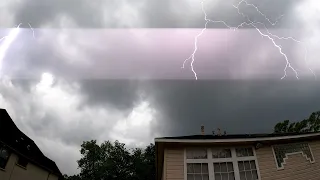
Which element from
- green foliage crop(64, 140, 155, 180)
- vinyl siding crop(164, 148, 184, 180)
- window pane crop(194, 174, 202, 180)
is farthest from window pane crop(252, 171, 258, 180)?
green foliage crop(64, 140, 155, 180)

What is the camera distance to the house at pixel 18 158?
14.9 meters

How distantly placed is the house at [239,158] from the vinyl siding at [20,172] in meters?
10.9

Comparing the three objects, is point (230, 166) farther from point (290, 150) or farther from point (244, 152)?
point (290, 150)

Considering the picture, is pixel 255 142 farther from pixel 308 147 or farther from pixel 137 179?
pixel 137 179

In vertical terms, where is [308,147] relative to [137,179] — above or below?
below

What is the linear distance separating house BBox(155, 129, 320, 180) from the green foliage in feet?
79.4

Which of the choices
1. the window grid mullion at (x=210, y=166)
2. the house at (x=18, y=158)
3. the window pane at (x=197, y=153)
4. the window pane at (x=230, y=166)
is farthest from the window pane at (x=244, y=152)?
the house at (x=18, y=158)

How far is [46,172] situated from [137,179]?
634 inches

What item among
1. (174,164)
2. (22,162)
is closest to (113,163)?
(22,162)

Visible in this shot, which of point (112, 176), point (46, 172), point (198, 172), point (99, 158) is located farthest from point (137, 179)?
point (198, 172)

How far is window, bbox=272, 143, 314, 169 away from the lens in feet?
36.2

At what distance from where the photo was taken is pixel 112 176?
106 ft

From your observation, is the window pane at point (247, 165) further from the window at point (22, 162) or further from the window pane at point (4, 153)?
the window at point (22, 162)

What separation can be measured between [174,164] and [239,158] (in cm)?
311
